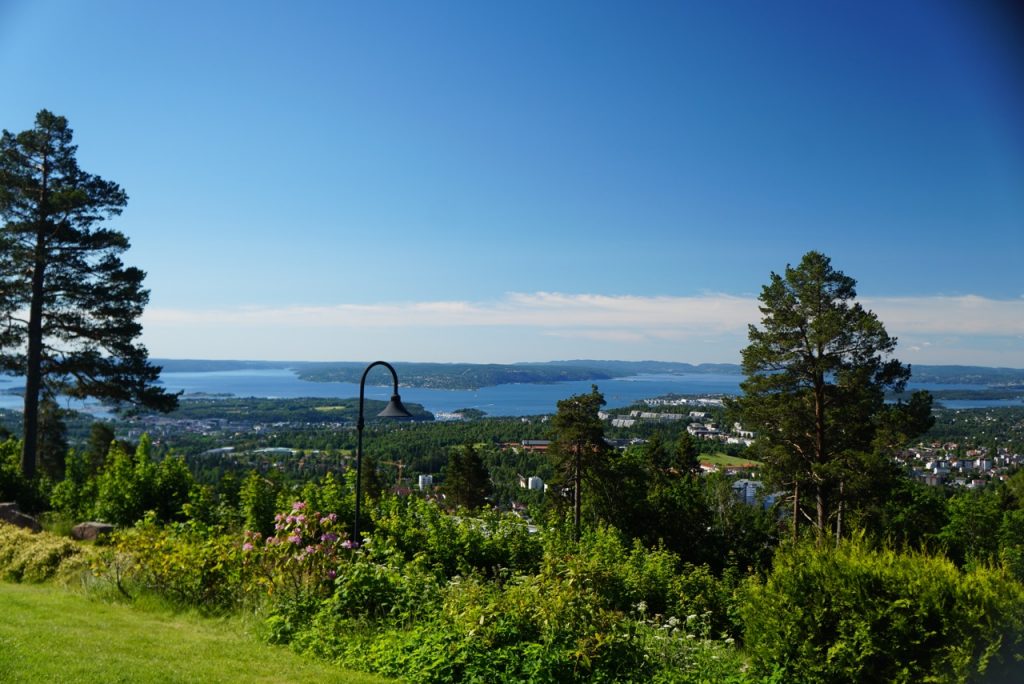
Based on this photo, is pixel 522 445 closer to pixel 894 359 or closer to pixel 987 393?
pixel 894 359

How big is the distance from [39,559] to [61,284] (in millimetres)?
8397

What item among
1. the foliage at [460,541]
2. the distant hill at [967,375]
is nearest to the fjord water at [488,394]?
the distant hill at [967,375]

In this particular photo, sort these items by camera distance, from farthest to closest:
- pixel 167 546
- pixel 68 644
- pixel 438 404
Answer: pixel 438 404 → pixel 167 546 → pixel 68 644

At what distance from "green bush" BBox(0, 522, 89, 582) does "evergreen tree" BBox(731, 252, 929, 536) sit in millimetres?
15244

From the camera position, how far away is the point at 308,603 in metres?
5.50

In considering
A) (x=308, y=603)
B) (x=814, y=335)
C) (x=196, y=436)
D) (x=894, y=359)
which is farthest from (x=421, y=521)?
(x=196, y=436)

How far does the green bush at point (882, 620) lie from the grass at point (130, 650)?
2.75 metres

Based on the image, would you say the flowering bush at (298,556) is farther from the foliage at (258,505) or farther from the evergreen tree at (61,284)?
the evergreen tree at (61,284)

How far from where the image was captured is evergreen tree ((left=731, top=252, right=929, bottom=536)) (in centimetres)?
1581

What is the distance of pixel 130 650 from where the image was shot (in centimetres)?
440

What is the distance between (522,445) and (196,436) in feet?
63.7

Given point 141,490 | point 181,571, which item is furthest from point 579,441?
point 181,571

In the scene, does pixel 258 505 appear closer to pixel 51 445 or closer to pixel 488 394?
pixel 51 445

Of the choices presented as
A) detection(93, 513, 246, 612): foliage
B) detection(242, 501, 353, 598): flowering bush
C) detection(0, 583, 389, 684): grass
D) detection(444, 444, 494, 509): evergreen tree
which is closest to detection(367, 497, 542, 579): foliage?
detection(242, 501, 353, 598): flowering bush
